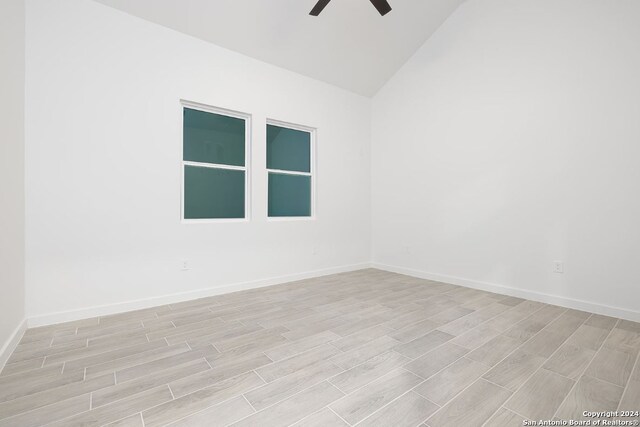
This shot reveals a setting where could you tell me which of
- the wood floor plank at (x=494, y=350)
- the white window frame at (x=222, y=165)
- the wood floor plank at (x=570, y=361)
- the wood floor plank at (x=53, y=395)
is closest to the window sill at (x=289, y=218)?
the white window frame at (x=222, y=165)

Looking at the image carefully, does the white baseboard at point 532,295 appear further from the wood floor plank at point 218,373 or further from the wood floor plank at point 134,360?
the wood floor plank at point 134,360

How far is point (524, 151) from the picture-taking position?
340 cm

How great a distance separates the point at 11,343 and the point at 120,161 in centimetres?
167

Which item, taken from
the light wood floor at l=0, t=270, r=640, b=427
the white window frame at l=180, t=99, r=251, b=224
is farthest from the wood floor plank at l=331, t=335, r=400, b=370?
the white window frame at l=180, t=99, r=251, b=224

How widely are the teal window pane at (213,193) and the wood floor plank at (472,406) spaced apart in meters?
3.02

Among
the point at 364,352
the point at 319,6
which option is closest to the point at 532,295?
the point at 364,352

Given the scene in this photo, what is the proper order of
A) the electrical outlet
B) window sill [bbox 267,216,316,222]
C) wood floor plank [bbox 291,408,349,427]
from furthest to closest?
window sill [bbox 267,216,316,222], the electrical outlet, wood floor plank [bbox 291,408,349,427]

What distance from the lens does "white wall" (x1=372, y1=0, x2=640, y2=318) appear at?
→ 9.21 ft

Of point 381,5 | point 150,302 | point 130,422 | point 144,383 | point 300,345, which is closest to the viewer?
point 130,422

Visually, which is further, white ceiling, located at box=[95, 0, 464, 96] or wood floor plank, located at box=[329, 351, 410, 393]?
white ceiling, located at box=[95, 0, 464, 96]

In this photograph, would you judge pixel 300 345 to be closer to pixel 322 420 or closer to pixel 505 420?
pixel 322 420

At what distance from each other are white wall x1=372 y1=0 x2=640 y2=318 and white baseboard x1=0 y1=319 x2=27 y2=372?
432cm

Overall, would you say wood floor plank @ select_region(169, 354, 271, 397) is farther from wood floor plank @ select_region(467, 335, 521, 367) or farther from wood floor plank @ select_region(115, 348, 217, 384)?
wood floor plank @ select_region(467, 335, 521, 367)

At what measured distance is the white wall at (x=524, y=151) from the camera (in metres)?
2.81
